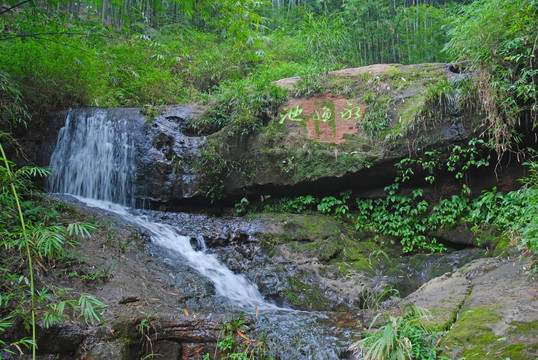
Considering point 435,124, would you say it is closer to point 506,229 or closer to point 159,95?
point 506,229

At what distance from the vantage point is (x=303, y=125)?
6.21m

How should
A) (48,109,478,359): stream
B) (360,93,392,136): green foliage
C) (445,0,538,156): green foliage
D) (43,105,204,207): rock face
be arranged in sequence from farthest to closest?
(43,105,204,207): rock face → (360,93,392,136): green foliage → (445,0,538,156): green foliage → (48,109,478,359): stream

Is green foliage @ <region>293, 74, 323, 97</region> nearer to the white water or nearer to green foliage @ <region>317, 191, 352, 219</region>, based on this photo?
green foliage @ <region>317, 191, 352, 219</region>

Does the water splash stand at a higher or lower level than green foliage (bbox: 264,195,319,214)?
lower

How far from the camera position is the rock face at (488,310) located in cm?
216

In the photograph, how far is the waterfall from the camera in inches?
242

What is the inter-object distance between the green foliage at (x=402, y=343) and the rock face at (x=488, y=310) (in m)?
0.11

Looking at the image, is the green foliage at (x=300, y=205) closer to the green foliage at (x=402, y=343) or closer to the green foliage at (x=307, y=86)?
the green foliage at (x=307, y=86)

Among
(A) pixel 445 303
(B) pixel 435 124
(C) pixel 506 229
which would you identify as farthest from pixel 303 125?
(A) pixel 445 303

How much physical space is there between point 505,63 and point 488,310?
146 inches

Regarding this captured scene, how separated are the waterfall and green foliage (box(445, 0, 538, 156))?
5.74m

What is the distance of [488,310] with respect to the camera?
2602 millimetres

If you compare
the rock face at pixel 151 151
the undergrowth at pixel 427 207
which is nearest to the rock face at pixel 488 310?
the undergrowth at pixel 427 207

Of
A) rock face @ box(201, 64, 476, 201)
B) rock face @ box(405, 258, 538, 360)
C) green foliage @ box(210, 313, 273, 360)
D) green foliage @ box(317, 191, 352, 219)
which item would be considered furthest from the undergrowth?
green foliage @ box(210, 313, 273, 360)
